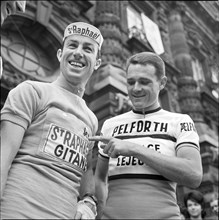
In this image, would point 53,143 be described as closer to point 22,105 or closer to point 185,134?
point 22,105

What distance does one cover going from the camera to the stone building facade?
611cm

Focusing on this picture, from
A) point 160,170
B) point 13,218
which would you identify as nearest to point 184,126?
point 160,170

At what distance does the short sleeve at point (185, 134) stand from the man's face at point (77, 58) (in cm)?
59

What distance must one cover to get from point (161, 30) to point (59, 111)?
34.2ft

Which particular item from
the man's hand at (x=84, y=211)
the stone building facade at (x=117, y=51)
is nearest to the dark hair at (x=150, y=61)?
the man's hand at (x=84, y=211)

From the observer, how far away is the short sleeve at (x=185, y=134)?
4.74 feet

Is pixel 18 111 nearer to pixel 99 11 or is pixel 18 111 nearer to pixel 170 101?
pixel 99 11

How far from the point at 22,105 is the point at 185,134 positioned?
2.75ft

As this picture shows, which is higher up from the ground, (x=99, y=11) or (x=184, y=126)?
(x=99, y=11)

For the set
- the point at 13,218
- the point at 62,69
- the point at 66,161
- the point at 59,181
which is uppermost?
the point at 62,69

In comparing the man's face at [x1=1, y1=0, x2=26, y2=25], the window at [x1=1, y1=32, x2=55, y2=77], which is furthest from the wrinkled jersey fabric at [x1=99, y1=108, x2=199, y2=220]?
the window at [x1=1, y1=32, x2=55, y2=77]

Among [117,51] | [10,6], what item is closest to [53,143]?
[10,6]

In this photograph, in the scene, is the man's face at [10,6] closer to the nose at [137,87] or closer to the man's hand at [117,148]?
the nose at [137,87]

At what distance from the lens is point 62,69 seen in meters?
1.57
